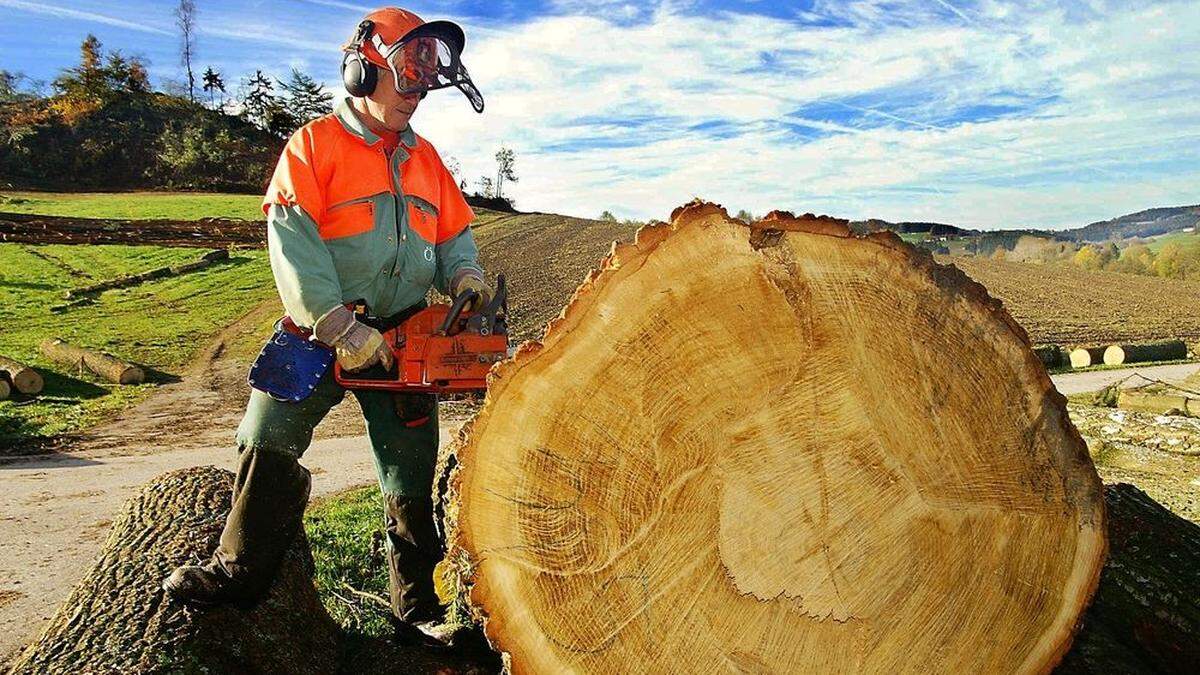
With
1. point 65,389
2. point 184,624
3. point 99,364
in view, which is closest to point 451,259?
point 184,624

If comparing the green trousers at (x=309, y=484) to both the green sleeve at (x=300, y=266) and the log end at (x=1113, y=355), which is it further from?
the log end at (x=1113, y=355)

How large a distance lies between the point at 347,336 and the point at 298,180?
0.51m

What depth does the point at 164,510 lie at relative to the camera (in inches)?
129

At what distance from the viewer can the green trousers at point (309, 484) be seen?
272 centimetres

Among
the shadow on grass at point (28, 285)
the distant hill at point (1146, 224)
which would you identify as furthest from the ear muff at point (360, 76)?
the distant hill at point (1146, 224)

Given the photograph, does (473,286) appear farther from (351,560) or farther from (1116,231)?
A: (1116,231)

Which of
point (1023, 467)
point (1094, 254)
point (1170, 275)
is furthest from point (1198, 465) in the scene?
point (1094, 254)

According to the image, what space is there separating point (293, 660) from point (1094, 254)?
47210mm

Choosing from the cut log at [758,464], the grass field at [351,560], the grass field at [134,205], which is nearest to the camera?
the cut log at [758,464]

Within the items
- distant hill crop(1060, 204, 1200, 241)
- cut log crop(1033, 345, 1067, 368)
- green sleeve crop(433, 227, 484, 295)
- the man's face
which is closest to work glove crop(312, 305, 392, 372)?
green sleeve crop(433, 227, 484, 295)

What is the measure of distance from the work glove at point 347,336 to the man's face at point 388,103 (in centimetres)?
68

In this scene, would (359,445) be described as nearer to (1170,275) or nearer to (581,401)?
(581,401)

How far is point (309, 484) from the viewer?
2.88 metres

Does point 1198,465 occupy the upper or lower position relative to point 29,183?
lower
